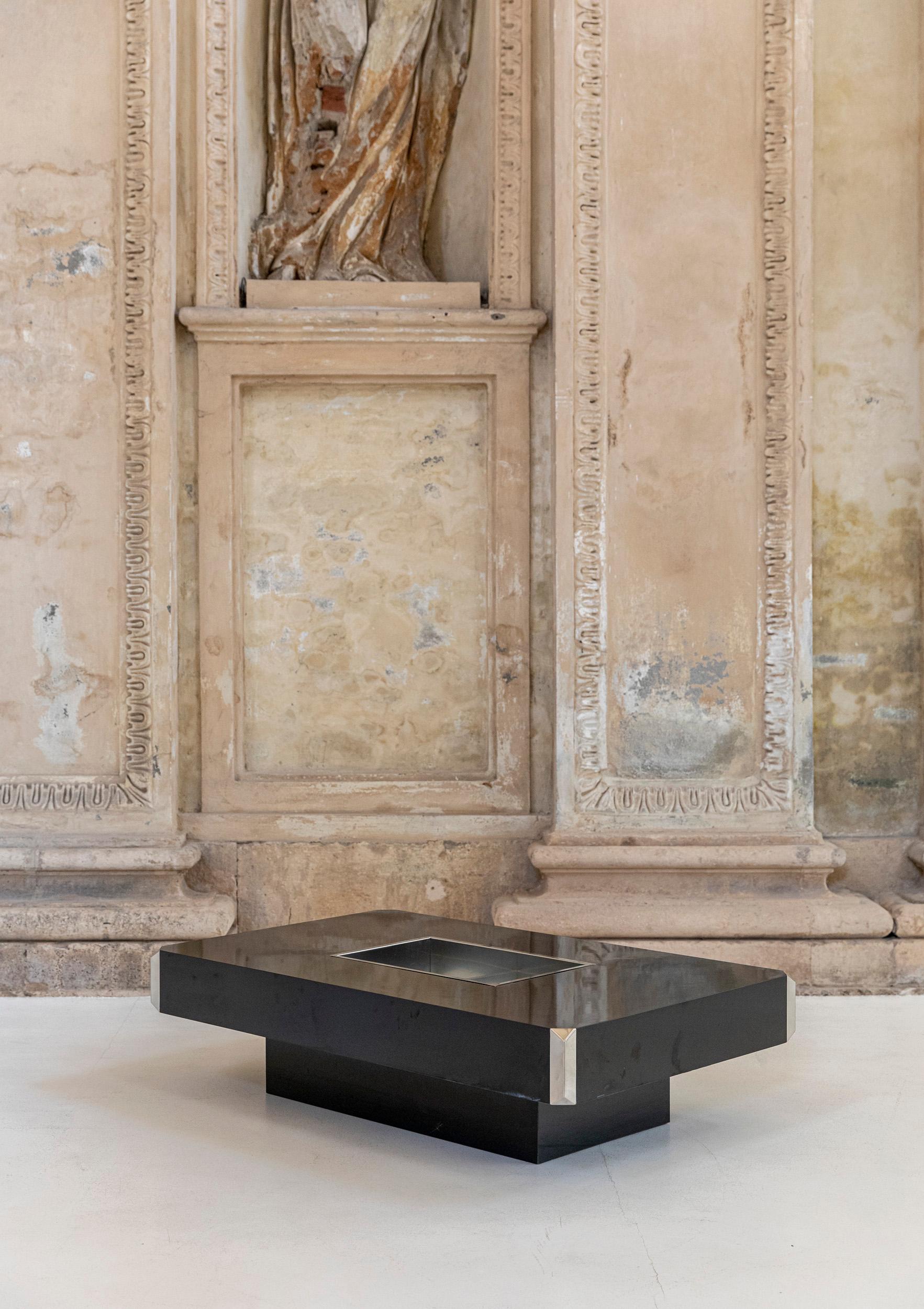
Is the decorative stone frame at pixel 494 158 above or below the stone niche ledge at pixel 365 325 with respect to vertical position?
above

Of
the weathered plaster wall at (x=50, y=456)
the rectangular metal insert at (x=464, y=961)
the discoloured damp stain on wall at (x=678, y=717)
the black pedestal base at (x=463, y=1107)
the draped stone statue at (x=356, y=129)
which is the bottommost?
the black pedestal base at (x=463, y=1107)

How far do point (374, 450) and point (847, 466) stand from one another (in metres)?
→ 1.75

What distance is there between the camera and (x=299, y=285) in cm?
513

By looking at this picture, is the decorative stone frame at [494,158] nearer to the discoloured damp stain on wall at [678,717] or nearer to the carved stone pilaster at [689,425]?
the carved stone pilaster at [689,425]

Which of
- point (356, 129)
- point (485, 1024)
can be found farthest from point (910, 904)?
point (356, 129)

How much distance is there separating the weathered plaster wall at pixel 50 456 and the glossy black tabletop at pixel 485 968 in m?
1.55

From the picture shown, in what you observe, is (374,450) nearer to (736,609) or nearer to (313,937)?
(736,609)

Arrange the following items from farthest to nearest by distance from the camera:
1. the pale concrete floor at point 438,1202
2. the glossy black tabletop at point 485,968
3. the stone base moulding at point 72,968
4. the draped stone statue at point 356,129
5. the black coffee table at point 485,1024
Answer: the draped stone statue at point 356,129 → the stone base moulding at point 72,968 → the glossy black tabletop at point 485,968 → the black coffee table at point 485,1024 → the pale concrete floor at point 438,1202

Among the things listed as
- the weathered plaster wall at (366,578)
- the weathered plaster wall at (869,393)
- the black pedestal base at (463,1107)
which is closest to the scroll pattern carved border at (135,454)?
the weathered plaster wall at (366,578)

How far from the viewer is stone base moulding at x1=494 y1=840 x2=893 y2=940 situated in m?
4.62

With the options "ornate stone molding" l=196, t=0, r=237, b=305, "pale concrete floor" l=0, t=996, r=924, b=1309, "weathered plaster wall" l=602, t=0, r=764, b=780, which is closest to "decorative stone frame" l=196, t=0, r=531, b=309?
"ornate stone molding" l=196, t=0, r=237, b=305

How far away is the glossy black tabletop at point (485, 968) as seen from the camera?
286cm

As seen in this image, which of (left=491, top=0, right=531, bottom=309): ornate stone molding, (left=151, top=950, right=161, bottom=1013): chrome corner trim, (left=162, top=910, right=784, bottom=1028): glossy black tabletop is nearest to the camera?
(left=162, top=910, right=784, bottom=1028): glossy black tabletop

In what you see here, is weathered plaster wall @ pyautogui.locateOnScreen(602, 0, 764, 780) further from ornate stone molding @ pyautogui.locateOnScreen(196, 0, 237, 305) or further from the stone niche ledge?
ornate stone molding @ pyautogui.locateOnScreen(196, 0, 237, 305)
